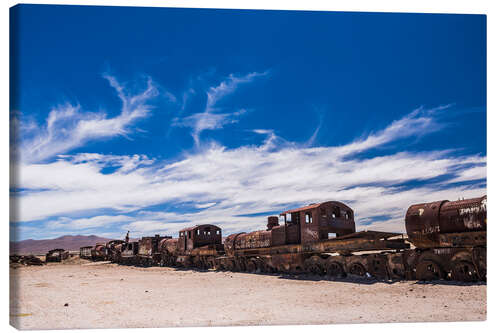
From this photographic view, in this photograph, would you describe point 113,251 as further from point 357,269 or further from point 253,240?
point 357,269

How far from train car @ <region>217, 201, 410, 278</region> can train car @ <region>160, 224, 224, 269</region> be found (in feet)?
10.1

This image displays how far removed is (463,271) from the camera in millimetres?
10289

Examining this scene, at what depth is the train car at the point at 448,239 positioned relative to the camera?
10008mm

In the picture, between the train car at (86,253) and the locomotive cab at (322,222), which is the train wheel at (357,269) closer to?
the locomotive cab at (322,222)

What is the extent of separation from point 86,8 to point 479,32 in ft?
31.9

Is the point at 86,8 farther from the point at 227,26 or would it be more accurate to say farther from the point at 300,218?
the point at 300,218

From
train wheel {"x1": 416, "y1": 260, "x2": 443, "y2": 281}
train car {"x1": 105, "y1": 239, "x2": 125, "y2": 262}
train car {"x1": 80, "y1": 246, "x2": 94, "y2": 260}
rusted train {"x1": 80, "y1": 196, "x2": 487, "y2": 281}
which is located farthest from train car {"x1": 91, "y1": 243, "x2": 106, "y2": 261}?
train wheel {"x1": 416, "y1": 260, "x2": 443, "y2": 281}

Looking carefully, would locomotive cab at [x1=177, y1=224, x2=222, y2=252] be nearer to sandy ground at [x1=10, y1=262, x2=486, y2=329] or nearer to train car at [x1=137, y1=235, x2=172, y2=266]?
train car at [x1=137, y1=235, x2=172, y2=266]

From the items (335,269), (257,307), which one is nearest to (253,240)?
(335,269)

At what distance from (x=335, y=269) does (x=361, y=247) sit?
74.3 inches

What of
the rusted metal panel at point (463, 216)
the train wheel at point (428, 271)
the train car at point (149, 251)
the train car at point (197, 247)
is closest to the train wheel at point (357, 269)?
the train wheel at point (428, 271)

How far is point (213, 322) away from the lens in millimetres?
8062

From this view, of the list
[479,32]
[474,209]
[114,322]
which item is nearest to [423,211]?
[474,209]

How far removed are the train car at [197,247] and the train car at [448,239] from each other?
14.7 meters
